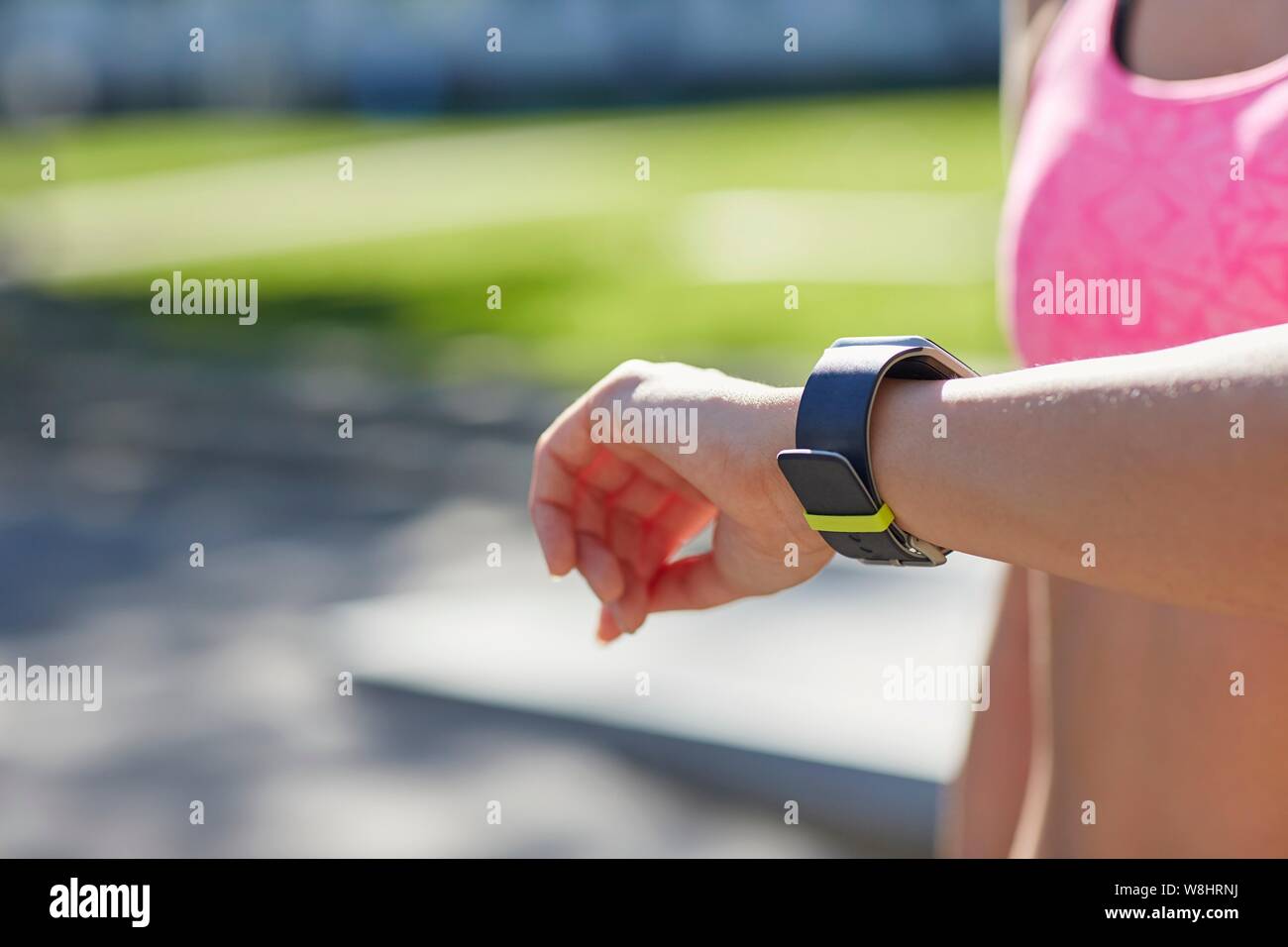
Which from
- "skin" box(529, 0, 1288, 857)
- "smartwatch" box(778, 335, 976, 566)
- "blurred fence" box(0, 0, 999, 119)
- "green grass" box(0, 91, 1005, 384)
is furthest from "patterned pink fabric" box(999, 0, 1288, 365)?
"blurred fence" box(0, 0, 999, 119)

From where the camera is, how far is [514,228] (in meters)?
16.0

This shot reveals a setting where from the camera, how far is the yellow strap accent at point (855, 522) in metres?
1.23

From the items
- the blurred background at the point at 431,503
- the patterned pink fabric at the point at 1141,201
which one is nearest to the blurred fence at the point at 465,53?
the blurred background at the point at 431,503

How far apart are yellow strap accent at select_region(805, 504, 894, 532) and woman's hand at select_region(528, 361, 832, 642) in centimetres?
5

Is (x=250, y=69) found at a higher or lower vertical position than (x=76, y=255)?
higher

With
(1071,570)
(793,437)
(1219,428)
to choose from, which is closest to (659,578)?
(793,437)

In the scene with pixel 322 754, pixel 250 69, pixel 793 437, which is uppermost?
pixel 250 69

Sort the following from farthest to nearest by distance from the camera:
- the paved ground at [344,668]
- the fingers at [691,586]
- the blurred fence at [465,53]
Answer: the blurred fence at [465,53] → the paved ground at [344,668] → the fingers at [691,586]

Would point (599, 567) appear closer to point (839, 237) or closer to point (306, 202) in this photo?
point (839, 237)

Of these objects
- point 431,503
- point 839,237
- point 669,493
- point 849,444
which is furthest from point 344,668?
point 839,237

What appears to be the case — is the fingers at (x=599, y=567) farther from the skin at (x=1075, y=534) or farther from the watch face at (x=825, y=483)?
the watch face at (x=825, y=483)

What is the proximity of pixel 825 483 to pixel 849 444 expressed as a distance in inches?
1.6

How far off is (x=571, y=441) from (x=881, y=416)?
0.32m
